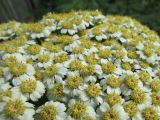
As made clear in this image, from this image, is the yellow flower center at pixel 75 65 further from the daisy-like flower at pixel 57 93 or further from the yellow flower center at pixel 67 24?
the yellow flower center at pixel 67 24

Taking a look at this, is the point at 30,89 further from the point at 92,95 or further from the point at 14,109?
the point at 92,95

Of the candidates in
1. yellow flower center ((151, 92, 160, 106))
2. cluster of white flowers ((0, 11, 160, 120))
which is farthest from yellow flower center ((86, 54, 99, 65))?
yellow flower center ((151, 92, 160, 106))

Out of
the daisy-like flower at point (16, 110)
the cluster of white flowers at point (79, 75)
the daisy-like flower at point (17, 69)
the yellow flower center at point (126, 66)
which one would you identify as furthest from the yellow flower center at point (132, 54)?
the daisy-like flower at point (16, 110)

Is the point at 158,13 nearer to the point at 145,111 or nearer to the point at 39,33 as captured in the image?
the point at 39,33

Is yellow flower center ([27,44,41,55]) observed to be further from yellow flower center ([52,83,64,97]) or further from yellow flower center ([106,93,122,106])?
yellow flower center ([106,93,122,106])

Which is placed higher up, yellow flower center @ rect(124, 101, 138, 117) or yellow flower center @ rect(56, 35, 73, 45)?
yellow flower center @ rect(56, 35, 73, 45)
